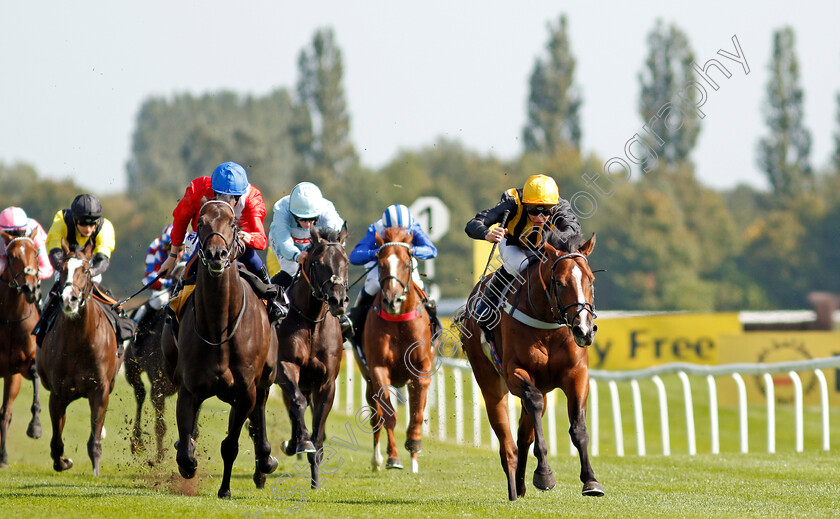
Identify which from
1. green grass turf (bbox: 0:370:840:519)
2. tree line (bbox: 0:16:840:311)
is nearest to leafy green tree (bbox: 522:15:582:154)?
tree line (bbox: 0:16:840:311)

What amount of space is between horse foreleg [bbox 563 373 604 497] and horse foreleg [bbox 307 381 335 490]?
2.14 meters

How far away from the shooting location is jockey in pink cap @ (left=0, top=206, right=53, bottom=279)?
9500 mm

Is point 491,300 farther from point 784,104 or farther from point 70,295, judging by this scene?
point 784,104

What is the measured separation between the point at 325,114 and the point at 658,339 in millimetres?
38838

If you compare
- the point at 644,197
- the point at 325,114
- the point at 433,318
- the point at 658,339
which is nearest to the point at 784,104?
the point at 644,197

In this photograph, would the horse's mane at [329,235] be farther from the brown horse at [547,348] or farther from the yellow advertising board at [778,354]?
the yellow advertising board at [778,354]

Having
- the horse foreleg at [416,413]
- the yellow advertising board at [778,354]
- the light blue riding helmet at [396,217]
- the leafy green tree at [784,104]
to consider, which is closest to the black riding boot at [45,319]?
the light blue riding helmet at [396,217]

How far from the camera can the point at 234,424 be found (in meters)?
7.04

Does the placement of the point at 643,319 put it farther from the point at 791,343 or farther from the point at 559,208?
the point at 559,208

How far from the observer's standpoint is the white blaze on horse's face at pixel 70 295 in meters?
7.56

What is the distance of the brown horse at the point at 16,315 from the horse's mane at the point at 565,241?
4831 millimetres

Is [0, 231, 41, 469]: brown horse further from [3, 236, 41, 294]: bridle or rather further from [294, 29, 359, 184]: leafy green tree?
[294, 29, 359, 184]: leafy green tree

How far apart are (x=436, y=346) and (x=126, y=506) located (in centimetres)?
392

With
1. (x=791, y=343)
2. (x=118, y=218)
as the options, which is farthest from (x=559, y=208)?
(x=118, y=218)
